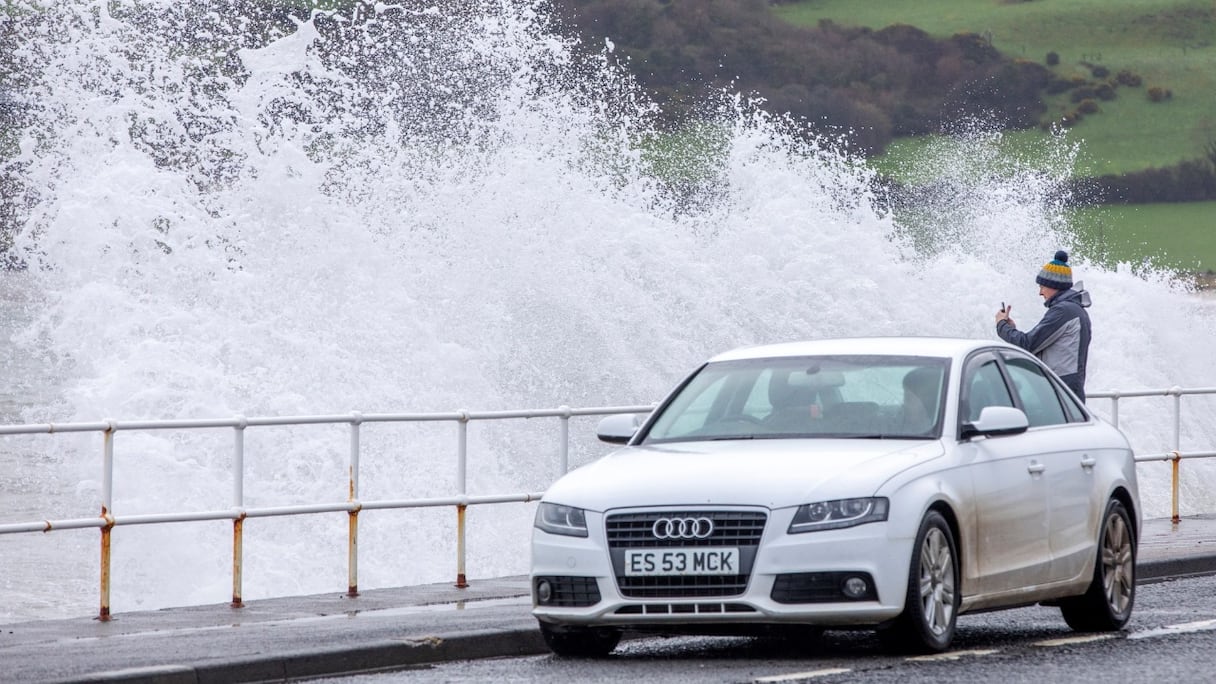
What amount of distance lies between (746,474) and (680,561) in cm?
48

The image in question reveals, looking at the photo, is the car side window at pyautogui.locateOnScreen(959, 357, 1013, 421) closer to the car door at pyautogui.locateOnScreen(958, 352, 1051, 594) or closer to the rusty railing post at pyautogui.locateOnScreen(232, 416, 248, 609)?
the car door at pyautogui.locateOnScreen(958, 352, 1051, 594)

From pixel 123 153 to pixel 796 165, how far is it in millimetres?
12304

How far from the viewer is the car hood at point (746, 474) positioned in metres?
9.45

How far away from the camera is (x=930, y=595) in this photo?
9.77 metres

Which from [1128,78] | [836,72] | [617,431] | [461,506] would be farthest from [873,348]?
[1128,78]

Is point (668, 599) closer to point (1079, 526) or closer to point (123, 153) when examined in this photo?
point (1079, 526)

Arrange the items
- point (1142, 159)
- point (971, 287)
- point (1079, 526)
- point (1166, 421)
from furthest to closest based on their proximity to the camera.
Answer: point (1142, 159), point (971, 287), point (1166, 421), point (1079, 526)

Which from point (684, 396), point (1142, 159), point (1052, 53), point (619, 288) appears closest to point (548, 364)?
point (619, 288)

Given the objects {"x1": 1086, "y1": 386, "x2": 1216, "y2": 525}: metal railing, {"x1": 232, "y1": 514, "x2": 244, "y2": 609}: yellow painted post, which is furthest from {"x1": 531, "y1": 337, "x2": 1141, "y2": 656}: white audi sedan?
{"x1": 1086, "y1": 386, "x2": 1216, "y2": 525}: metal railing

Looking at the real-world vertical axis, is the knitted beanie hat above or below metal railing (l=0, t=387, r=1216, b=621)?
above

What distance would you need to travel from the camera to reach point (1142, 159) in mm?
177000

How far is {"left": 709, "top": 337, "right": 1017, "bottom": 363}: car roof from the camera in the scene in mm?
10781

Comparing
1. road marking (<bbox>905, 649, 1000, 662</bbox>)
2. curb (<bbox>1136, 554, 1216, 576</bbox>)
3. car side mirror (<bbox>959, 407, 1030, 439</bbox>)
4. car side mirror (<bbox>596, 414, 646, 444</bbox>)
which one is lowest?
curb (<bbox>1136, 554, 1216, 576</bbox>)

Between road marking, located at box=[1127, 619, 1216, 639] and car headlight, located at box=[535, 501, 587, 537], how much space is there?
302 centimetres
